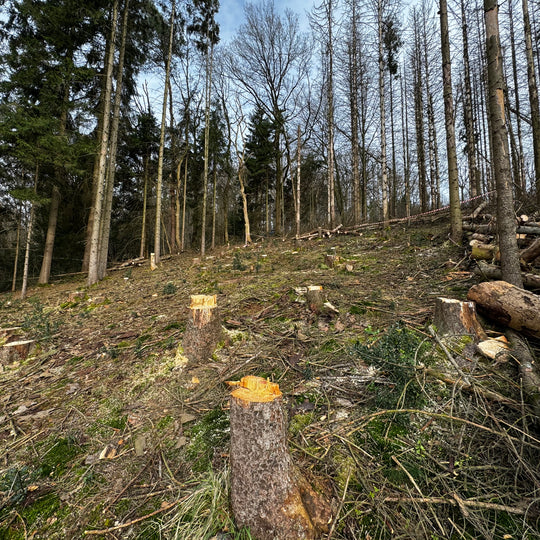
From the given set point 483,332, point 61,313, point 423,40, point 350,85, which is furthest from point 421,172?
point 61,313

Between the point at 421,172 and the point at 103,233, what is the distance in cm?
1770

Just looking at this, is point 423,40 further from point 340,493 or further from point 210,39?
point 340,493

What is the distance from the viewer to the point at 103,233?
1137cm

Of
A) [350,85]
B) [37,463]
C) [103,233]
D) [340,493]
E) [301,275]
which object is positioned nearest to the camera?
[340,493]

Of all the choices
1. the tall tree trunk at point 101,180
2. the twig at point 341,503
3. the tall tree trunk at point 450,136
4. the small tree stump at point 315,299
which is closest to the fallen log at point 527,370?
the twig at point 341,503

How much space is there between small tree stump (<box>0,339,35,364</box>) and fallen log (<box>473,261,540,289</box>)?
23.4ft

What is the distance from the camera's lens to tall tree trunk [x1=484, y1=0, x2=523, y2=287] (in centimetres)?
346

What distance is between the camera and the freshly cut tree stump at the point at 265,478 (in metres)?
1.44

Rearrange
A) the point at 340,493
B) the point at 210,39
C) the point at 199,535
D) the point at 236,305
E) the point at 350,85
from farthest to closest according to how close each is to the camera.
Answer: the point at 350,85
the point at 210,39
the point at 236,305
the point at 340,493
the point at 199,535

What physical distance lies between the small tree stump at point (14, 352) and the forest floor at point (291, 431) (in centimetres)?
13

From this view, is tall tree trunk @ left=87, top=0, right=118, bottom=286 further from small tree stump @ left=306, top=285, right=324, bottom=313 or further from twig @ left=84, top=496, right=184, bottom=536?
twig @ left=84, top=496, right=184, bottom=536

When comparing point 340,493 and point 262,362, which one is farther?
point 262,362

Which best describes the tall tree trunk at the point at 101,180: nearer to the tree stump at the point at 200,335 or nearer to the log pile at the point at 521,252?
the tree stump at the point at 200,335

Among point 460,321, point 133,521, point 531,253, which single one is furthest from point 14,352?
point 531,253
